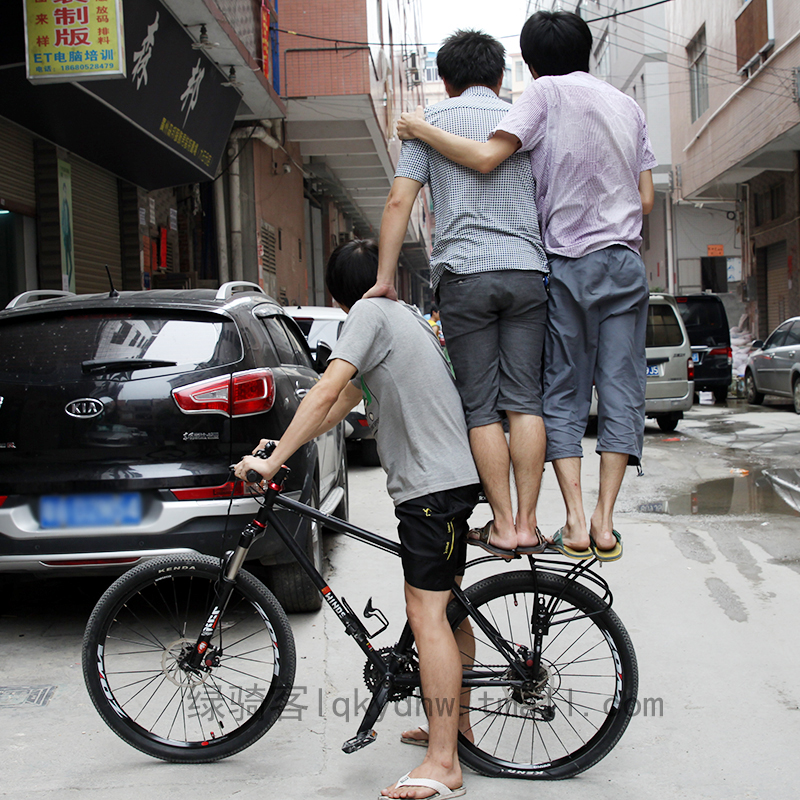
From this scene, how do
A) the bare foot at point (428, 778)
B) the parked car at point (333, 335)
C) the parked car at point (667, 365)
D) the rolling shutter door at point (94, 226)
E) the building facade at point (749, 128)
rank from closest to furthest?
the bare foot at point (428, 778)
the parked car at point (333, 335)
the rolling shutter door at point (94, 226)
the parked car at point (667, 365)
the building facade at point (749, 128)

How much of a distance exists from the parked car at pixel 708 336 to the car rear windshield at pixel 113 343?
12.5 meters

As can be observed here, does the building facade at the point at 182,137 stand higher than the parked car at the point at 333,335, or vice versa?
the building facade at the point at 182,137

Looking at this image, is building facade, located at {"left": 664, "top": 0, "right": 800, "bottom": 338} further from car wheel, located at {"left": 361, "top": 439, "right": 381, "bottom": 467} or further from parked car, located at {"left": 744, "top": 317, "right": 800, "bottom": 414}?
car wheel, located at {"left": 361, "top": 439, "right": 381, "bottom": 467}

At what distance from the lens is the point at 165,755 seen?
294 centimetres

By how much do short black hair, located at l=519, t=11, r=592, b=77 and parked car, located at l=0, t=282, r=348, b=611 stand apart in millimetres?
1822

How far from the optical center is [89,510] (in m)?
3.77

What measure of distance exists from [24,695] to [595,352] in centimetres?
266

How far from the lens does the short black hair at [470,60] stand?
9.82 ft

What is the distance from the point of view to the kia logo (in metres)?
3.80

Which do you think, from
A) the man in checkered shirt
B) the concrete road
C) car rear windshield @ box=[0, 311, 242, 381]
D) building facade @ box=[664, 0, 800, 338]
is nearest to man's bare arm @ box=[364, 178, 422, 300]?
the man in checkered shirt

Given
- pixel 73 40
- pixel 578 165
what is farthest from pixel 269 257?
pixel 578 165

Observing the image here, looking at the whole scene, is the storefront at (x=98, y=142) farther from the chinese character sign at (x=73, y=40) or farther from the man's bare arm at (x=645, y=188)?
the man's bare arm at (x=645, y=188)

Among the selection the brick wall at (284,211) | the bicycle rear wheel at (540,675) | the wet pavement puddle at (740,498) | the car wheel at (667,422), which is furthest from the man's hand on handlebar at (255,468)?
the brick wall at (284,211)

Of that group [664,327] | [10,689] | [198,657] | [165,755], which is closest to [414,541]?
[198,657]
